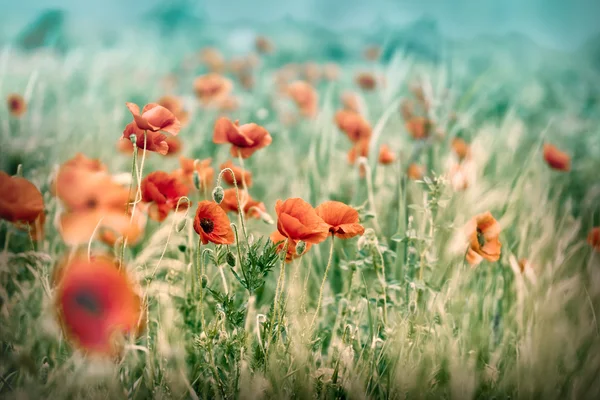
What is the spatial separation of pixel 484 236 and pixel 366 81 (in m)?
1.77

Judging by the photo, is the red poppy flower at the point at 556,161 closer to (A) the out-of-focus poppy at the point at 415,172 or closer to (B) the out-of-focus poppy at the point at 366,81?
(A) the out-of-focus poppy at the point at 415,172

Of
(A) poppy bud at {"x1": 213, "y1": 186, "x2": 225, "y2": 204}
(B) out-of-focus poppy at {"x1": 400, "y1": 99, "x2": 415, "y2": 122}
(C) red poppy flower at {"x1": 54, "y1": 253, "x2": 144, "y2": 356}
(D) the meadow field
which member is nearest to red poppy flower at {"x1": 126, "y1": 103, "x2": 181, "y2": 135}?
(D) the meadow field

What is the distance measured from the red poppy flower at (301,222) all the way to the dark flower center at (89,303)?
0.90 feet

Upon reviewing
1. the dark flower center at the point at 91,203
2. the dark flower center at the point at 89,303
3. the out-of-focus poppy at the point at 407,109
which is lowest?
the out-of-focus poppy at the point at 407,109

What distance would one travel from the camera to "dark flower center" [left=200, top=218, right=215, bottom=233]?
80 centimetres

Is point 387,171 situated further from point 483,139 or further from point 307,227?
point 307,227

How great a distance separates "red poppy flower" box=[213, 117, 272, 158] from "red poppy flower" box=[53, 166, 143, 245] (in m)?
0.19

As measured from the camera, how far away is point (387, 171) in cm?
178

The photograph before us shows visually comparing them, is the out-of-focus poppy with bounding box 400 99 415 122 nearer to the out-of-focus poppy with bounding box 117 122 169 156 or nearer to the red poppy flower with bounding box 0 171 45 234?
the out-of-focus poppy with bounding box 117 122 169 156

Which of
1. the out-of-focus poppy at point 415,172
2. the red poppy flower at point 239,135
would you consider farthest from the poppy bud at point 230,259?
the out-of-focus poppy at point 415,172

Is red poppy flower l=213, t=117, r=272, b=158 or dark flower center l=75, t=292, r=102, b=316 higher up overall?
red poppy flower l=213, t=117, r=272, b=158

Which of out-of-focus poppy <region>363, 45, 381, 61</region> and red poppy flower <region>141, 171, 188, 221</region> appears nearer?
red poppy flower <region>141, 171, 188, 221</region>

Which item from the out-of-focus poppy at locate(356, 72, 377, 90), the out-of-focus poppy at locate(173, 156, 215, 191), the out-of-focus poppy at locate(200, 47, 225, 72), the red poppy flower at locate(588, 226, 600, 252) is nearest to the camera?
the out-of-focus poppy at locate(173, 156, 215, 191)

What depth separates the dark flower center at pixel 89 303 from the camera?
2.53ft
